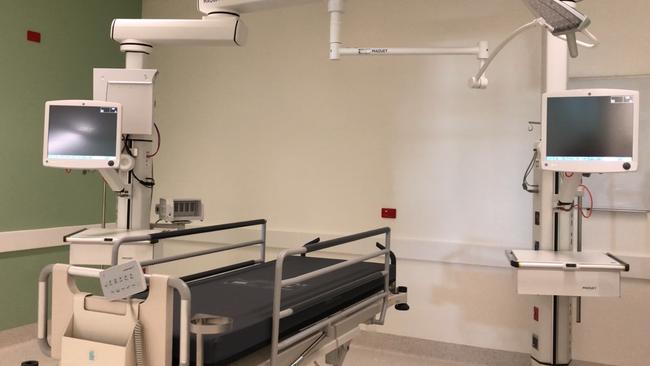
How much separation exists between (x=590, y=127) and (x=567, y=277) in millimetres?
780

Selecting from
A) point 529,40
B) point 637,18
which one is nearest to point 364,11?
point 529,40

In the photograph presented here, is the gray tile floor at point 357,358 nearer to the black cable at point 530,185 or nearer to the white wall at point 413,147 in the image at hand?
the white wall at point 413,147

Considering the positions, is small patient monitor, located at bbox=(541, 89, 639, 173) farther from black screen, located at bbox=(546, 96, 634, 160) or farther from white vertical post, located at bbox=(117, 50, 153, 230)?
white vertical post, located at bbox=(117, 50, 153, 230)

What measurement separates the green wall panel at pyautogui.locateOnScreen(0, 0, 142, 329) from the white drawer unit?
11.7 ft

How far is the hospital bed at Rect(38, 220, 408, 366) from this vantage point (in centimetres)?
151

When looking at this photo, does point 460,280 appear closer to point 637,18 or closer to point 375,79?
point 375,79

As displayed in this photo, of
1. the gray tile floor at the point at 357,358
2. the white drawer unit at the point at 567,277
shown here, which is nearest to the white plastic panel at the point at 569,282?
the white drawer unit at the point at 567,277

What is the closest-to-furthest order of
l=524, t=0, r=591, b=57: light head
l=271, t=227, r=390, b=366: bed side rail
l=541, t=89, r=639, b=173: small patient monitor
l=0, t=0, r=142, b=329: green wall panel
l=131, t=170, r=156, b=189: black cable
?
l=271, t=227, r=390, b=366: bed side rail → l=524, t=0, r=591, b=57: light head → l=541, t=89, r=639, b=173: small patient monitor → l=131, t=170, r=156, b=189: black cable → l=0, t=0, r=142, b=329: green wall panel

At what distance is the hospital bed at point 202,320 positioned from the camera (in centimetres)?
151

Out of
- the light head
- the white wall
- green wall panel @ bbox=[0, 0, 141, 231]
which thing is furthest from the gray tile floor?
the light head

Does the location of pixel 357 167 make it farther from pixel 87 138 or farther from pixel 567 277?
pixel 87 138

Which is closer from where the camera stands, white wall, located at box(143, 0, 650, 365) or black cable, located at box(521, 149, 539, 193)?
black cable, located at box(521, 149, 539, 193)

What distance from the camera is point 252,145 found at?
14.8 feet

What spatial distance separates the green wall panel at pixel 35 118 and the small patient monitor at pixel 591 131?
146 inches
